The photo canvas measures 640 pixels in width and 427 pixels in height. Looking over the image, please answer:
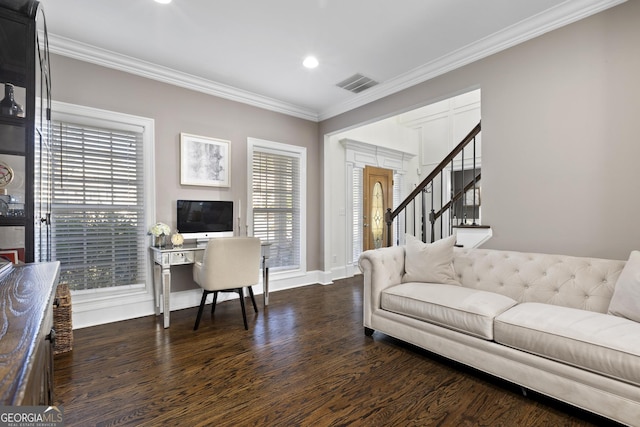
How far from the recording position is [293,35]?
2.82 meters

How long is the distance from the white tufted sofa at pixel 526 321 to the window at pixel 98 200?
254 cm

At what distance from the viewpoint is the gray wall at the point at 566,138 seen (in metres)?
2.23

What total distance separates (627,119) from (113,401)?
391 centimetres

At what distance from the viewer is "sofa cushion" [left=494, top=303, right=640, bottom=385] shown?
150cm

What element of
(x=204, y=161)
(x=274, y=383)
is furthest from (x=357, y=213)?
(x=274, y=383)

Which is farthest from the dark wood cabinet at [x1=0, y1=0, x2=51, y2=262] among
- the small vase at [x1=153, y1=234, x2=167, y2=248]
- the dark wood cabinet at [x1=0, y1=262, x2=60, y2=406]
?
the small vase at [x1=153, y1=234, x2=167, y2=248]

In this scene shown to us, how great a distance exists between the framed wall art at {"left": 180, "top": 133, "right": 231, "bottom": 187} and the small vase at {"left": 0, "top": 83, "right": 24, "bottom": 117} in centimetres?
181

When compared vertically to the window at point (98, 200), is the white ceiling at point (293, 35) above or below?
above

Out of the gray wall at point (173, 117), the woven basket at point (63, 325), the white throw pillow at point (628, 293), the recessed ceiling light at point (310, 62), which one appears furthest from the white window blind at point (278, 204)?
the white throw pillow at point (628, 293)

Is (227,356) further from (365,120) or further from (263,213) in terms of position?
(365,120)

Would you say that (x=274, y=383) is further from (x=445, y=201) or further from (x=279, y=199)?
(x=445, y=201)

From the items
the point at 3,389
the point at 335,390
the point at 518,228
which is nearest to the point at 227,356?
the point at 335,390

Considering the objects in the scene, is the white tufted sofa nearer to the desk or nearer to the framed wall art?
the desk

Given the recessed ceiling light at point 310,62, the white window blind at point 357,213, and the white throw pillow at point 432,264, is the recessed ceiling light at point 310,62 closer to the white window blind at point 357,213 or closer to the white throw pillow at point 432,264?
the white throw pillow at point 432,264
